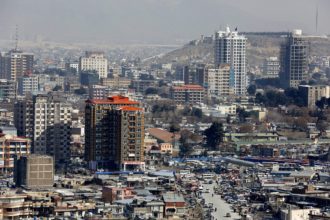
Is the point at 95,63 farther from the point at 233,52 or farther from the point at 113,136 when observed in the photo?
the point at 113,136

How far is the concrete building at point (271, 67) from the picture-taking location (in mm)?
39594

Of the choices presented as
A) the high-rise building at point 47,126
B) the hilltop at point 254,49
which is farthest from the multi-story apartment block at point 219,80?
the high-rise building at point 47,126

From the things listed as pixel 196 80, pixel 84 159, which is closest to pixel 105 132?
pixel 84 159

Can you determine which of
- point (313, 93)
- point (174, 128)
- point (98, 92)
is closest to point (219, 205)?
point (174, 128)

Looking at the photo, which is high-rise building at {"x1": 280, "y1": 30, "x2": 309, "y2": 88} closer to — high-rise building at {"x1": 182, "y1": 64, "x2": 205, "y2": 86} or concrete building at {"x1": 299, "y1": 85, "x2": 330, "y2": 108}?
high-rise building at {"x1": 182, "y1": 64, "x2": 205, "y2": 86}

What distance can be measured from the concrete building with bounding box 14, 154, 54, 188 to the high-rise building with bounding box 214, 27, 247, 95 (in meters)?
18.1

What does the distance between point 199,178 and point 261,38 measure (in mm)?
29785

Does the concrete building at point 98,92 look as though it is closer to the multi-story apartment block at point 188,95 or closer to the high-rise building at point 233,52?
the multi-story apartment block at point 188,95

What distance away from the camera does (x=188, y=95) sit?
30.5m

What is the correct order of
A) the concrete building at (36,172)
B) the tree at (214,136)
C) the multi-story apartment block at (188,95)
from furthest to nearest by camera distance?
the multi-story apartment block at (188,95) < the tree at (214,136) < the concrete building at (36,172)

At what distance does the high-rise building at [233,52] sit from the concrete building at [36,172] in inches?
712

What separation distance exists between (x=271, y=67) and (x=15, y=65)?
25.6ft

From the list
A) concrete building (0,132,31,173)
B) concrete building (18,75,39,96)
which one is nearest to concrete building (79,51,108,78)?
concrete building (18,75,39,96)

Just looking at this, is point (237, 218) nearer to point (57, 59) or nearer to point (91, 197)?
point (91, 197)
